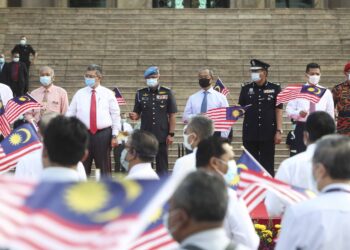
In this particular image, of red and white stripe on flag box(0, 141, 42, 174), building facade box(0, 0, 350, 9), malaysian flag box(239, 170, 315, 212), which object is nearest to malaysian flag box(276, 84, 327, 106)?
red and white stripe on flag box(0, 141, 42, 174)

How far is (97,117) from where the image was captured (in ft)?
42.2

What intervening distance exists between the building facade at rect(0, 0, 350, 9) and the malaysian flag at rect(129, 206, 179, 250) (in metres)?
27.7

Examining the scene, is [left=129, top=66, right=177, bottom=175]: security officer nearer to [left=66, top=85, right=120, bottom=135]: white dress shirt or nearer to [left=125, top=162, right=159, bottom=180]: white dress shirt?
[left=66, top=85, right=120, bottom=135]: white dress shirt

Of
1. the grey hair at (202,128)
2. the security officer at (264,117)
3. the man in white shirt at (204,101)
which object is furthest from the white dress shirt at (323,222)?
the man in white shirt at (204,101)

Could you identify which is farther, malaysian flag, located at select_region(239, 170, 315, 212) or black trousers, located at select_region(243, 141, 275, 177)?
black trousers, located at select_region(243, 141, 275, 177)

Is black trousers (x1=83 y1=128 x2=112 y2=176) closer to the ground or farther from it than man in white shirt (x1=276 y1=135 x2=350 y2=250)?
closer to the ground

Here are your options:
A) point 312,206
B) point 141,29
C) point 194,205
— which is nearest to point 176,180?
point 194,205

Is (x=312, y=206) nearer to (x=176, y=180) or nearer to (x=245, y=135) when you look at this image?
(x=176, y=180)

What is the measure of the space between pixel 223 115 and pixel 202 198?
9880 mm

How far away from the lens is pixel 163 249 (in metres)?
5.21

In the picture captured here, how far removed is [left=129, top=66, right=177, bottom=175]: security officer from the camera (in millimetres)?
13938

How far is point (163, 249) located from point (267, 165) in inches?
332

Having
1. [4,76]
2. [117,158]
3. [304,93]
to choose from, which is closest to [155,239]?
[304,93]

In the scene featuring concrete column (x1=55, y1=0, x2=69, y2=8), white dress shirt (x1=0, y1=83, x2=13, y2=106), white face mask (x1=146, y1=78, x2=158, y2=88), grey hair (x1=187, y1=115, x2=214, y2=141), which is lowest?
grey hair (x1=187, y1=115, x2=214, y2=141)
